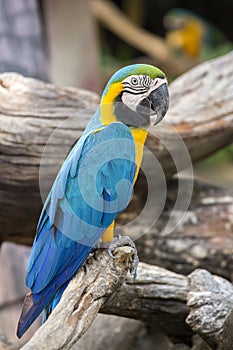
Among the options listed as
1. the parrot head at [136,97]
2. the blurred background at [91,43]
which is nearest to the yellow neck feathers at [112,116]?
the parrot head at [136,97]

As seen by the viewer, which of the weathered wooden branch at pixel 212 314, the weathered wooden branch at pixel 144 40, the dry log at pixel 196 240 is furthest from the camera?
the weathered wooden branch at pixel 144 40

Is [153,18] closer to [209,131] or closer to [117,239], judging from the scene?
[209,131]

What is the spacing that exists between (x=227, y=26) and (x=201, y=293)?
4.93 meters

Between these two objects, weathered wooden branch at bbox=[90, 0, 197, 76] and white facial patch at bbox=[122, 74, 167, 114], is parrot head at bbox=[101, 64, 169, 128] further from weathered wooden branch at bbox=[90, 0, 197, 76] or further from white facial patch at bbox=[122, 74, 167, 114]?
weathered wooden branch at bbox=[90, 0, 197, 76]

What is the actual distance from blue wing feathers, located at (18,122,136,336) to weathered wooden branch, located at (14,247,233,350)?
0.06m

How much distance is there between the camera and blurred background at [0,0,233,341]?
2.64 meters

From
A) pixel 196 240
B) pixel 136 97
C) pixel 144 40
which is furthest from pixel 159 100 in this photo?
pixel 144 40

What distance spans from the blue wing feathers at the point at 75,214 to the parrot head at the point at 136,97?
47mm

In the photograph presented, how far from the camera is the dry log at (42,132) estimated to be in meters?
1.90

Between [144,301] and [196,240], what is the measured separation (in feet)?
1.68

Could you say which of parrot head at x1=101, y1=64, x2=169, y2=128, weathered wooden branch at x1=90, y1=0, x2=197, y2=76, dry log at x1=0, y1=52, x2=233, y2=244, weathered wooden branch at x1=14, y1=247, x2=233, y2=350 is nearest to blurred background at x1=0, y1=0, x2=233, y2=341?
weathered wooden branch at x1=90, y1=0, x2=197, y2=76

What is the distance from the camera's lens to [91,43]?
433cm

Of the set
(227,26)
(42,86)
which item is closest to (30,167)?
(42,86)

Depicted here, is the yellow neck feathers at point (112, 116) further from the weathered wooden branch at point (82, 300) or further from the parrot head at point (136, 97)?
the weathered wooden branch at point (82, 300)
